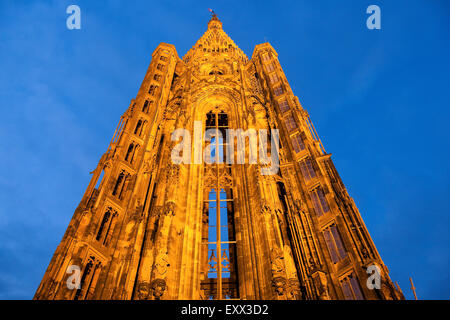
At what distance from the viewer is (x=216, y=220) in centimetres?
1673

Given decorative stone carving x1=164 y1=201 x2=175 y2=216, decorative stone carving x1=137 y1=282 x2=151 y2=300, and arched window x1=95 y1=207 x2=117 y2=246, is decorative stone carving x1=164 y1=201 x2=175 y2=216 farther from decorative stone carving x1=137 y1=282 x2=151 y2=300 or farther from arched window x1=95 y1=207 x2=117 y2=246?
decorative stone carving x1=137 y1=282 x2=151 y2=300

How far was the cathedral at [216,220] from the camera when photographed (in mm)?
13289

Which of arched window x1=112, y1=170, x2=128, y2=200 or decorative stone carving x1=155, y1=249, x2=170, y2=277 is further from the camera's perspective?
arched window x1=112, y1=170, x2=128, y2=200

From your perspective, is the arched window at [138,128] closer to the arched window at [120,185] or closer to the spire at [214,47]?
the arched window at [120,185]

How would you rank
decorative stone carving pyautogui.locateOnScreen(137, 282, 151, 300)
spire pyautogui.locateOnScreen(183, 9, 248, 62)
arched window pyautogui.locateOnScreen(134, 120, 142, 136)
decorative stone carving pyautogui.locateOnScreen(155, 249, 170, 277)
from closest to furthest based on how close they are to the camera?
decorative stone carving pyautogui.locateOnScreen(137, 282, 151, 300) < decorative stone carving pyautogui.locateOnScreen(155, 249, 170, 277) < arched window pyautogui.locateOnScreen(134, 120, 142, 136) < spire pyautogui.locateOnScreen(183, 9, 248, 62)

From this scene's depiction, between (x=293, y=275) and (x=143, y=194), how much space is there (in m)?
9.24

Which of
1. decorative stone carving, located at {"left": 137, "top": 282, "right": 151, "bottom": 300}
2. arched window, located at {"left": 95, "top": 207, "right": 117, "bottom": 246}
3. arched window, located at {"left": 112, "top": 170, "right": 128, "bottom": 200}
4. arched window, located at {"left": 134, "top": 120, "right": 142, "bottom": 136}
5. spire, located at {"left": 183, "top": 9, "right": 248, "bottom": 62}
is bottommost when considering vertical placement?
decorative stone carving, located at {"left": 137, "top": 282, "right": 151, "bottom": 300}

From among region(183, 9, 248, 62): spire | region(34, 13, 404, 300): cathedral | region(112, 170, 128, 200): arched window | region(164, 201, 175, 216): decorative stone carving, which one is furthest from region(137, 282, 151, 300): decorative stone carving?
region(183, 9, 248, 62): spire

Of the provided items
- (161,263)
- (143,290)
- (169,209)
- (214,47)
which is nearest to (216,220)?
(169,209)

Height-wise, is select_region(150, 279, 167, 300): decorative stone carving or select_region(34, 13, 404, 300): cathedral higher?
select_region(34, 13, 404, 300): cathedral

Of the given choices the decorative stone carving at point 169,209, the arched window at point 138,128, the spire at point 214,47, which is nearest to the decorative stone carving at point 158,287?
the decorative stone carving at point 169,209

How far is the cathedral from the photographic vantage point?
43.6 ft
